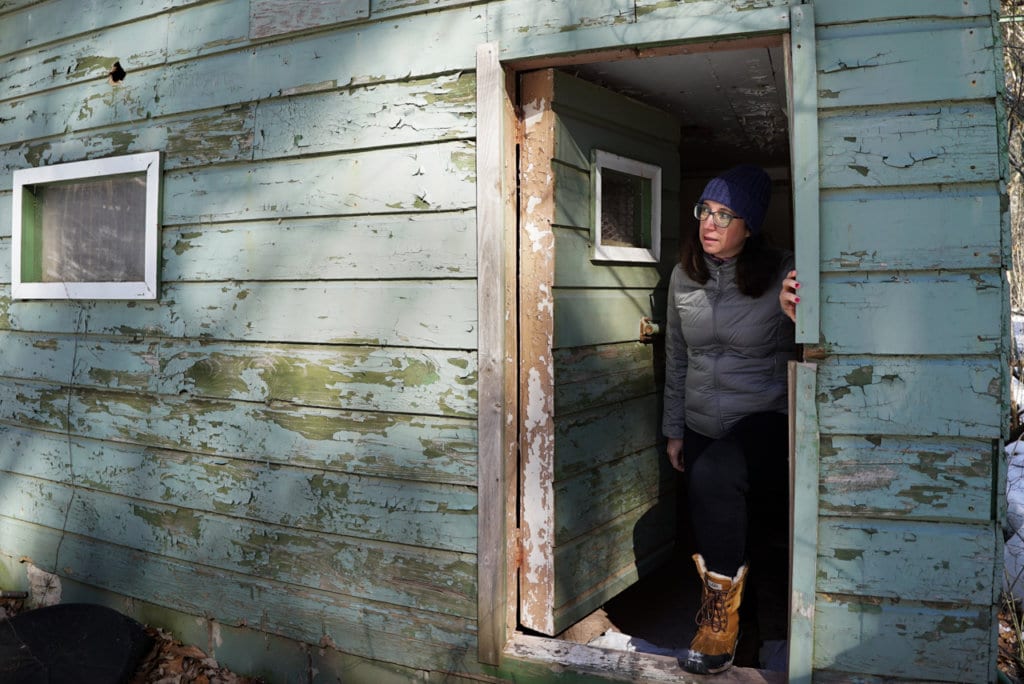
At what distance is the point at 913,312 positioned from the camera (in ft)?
7.87

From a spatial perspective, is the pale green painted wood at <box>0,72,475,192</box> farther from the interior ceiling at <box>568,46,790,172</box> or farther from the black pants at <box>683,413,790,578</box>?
the black pants at <box>683,413,790,578</box>

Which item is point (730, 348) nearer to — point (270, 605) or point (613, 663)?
point (613, 663)

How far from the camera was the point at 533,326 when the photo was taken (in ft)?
9.93

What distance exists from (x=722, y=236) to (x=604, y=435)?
0.97 metres

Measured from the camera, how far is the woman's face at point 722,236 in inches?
121

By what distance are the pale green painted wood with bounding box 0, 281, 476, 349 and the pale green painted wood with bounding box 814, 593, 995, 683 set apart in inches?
57.8

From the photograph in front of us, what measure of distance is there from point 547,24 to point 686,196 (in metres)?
3.04

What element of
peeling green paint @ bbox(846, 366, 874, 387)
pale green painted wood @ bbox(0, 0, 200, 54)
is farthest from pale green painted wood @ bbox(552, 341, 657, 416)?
pale green painted wood @ bbox(0, 0, 200, 54)

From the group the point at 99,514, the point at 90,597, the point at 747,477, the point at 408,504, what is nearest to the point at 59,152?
the point at 99,514

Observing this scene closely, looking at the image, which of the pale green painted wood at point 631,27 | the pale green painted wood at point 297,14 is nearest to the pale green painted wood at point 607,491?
the pale green painted wood at point 631,27

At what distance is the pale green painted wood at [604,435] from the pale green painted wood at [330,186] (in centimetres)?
98

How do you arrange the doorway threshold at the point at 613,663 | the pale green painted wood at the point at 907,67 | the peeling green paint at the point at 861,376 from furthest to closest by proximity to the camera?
the doorway threshold at the point at 613,663 → the peeling green paint at the point at 861,376 → the pale green painted wood at the point at 907,67

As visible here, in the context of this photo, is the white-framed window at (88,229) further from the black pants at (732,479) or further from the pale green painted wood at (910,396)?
the pale green painted wood at (910,396)

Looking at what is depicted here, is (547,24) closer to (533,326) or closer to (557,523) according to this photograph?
(533,326)
